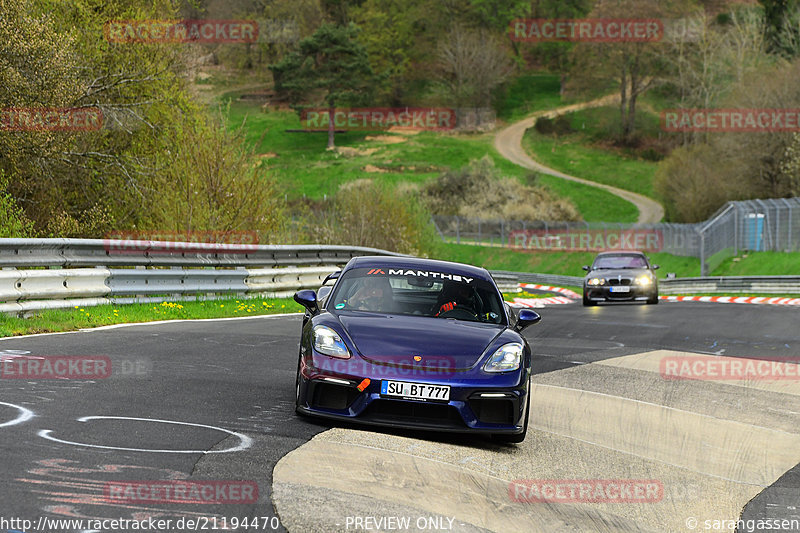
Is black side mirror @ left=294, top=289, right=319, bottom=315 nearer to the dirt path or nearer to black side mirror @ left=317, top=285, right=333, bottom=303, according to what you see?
black side mirror @ left=317, top=285, right=333, bottom=303

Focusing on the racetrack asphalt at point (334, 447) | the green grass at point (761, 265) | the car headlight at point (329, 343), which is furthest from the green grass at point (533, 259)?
the car headlight at point (329, 343)

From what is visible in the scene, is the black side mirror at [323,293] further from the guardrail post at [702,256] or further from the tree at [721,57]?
the tree at [721,57]

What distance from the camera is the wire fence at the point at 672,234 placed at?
143ft

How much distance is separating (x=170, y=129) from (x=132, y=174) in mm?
1881

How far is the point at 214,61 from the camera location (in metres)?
145

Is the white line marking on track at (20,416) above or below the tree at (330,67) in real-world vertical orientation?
below

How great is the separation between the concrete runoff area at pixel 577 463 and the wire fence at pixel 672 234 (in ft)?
109

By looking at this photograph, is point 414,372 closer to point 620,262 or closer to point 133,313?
point 133,313

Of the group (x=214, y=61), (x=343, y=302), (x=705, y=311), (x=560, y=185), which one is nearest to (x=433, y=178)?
(x=560, y=185)

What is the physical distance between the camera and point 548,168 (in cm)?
10394

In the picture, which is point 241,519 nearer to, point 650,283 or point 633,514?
point 633,514

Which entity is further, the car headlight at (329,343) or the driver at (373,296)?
the driver at (373,296)

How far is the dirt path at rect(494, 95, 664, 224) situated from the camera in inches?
3445

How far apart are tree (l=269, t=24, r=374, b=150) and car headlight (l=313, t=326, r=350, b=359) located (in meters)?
105
